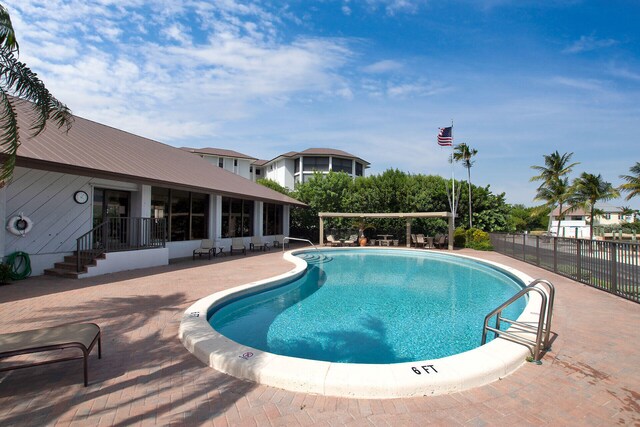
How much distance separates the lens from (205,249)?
15.1 meters

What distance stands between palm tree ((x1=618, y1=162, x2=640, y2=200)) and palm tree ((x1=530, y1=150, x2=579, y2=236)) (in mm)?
5300

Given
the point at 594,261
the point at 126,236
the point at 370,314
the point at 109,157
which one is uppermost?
the point at 109,157

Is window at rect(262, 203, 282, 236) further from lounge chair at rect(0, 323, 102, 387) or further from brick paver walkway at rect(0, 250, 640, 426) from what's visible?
lounge chair at rect(0, 323, 102, 387)

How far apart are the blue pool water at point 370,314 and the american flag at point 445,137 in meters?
13.8

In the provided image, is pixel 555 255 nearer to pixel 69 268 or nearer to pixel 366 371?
pixel 366 371

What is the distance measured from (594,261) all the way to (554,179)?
105ft

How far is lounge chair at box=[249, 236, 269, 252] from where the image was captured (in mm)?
19172

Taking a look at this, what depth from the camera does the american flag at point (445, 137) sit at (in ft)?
80.8

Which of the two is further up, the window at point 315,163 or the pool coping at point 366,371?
the window at point 315,163

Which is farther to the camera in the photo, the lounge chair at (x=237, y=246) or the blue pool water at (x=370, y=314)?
the lounge chair at (x=237, y=246)

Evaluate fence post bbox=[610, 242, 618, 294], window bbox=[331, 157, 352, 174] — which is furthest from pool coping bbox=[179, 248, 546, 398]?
window bbox=[331, 157, 352, 174]

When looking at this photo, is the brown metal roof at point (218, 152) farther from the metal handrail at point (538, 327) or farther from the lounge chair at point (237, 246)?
the metal handrail at point (538, 327)

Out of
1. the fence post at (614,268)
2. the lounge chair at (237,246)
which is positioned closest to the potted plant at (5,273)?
the lounge chair at (237,246)

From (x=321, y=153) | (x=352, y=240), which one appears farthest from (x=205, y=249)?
(x=321, y=153)
